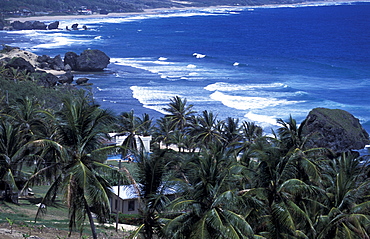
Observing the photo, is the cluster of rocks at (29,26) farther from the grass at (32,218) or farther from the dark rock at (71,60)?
the grass at (32,218)

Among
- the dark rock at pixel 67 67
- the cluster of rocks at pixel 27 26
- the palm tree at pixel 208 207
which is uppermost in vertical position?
the cluster of rocks at pixel 27 26

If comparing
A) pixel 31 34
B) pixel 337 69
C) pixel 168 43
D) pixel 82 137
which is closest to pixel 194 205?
pixel 82 137

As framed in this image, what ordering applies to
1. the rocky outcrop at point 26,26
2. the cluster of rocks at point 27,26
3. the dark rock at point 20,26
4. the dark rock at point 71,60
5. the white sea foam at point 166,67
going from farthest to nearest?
1. the rocky outcrop at point 26,26
2. the dark rock at point 20,26
3. the cluster of rocks at point 27,26
4. the dark rock at point 71,60
5. the white sea foam at point 166,67

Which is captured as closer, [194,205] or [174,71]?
[194,205]

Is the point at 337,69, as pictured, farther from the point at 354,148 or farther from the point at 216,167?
the point at 216,167

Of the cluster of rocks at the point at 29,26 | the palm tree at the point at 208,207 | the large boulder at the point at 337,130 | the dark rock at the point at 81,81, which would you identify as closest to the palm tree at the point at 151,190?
the palm tree at the point at 208,207

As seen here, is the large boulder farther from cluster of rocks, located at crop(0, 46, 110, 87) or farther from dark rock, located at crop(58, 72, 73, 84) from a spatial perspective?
cluster of rocks, located at crop(0, 46, 110, 87)

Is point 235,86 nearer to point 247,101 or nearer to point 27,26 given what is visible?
point 247,101
